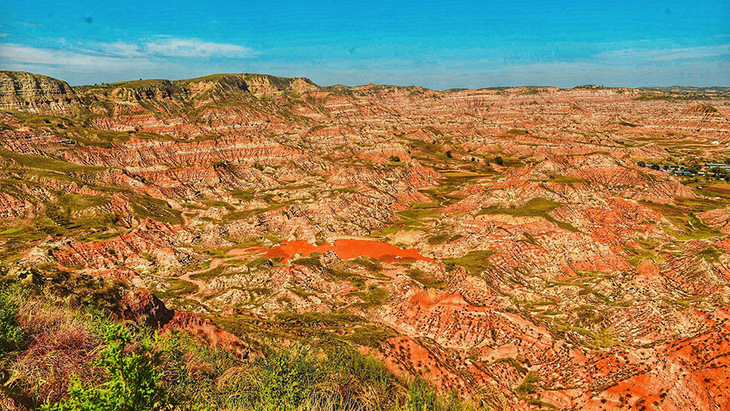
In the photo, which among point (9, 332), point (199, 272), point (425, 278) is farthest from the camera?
point (199, 272)

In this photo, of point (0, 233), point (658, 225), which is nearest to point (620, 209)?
point (658, 225)

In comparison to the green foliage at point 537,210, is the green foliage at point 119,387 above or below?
above

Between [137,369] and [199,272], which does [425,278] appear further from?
[137,369]

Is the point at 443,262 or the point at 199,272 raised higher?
the point at 443,262

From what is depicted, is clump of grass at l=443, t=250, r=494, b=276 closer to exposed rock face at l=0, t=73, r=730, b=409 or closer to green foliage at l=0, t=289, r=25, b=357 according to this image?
exposed rock face at l=0, t=73, r=730, b=409

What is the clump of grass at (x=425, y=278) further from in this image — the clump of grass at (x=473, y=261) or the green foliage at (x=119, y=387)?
the green foliage at (x=119, y=387)

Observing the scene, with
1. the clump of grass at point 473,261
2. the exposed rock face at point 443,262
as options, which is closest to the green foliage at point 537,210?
the exposed rock face at point 443,262

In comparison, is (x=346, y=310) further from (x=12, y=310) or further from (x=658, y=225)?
(x=658, y=225)

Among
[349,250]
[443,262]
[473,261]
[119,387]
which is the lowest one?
[349,250]

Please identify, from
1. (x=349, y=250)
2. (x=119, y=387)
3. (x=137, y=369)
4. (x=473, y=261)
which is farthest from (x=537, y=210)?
(x=119, y=387)
